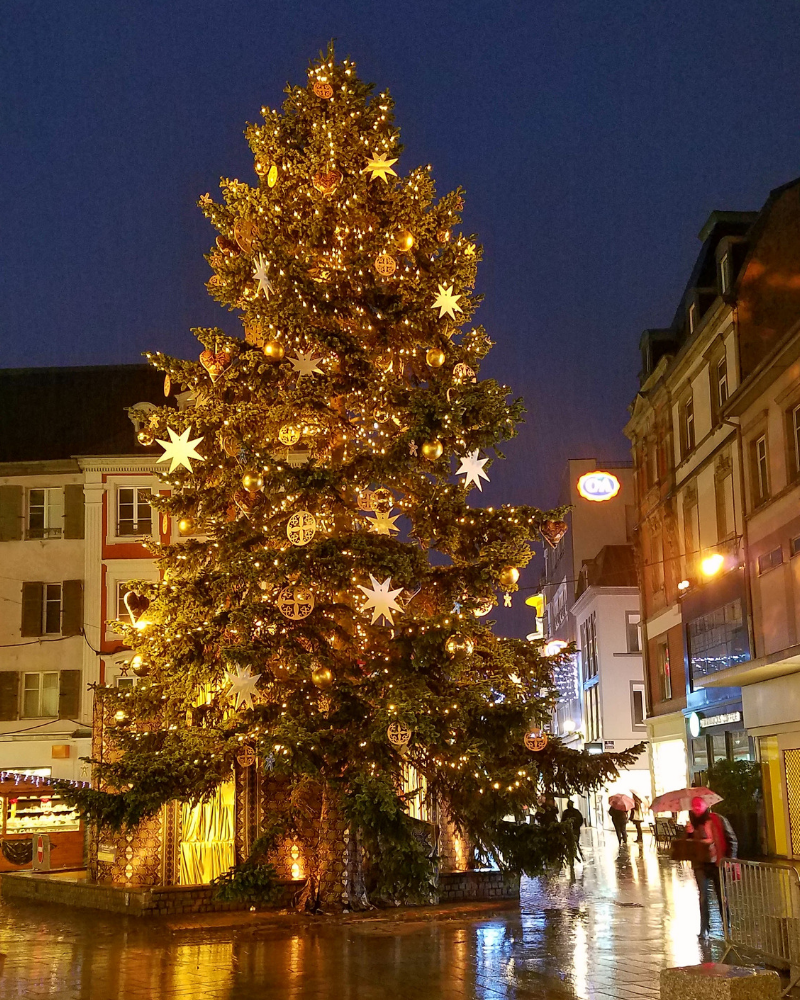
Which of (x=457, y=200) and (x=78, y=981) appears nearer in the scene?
(x=78, y=981)

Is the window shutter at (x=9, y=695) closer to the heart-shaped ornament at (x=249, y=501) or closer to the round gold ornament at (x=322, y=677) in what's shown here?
the heart-shaped ornament at (x=249, y=501)

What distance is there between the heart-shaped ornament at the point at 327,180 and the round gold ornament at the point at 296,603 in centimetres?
609

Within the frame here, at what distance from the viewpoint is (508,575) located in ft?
51.5

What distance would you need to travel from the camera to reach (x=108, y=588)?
3422 cm

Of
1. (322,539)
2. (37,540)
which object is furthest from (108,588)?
(322,539)

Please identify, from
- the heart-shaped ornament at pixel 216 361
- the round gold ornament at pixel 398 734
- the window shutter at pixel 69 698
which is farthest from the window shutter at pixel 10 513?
the round gold ornament at pixel 398 734

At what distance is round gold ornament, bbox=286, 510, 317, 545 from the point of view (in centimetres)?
1501

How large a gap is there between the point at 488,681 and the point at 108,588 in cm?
2130

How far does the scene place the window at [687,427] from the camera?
118 feet

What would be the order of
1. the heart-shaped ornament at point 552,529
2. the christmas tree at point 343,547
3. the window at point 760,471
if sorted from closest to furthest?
the christmas tree at point 343,547 → the heart-shaped ornament at point 552,529 → the window at point 760,471

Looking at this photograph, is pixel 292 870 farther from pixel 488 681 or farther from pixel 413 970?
pixel 413 970

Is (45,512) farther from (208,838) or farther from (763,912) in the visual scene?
(763,912)

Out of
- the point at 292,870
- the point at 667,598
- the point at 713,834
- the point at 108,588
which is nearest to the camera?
the point at 713,834

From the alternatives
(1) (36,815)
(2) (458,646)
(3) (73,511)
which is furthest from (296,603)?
(3) (73,511)
